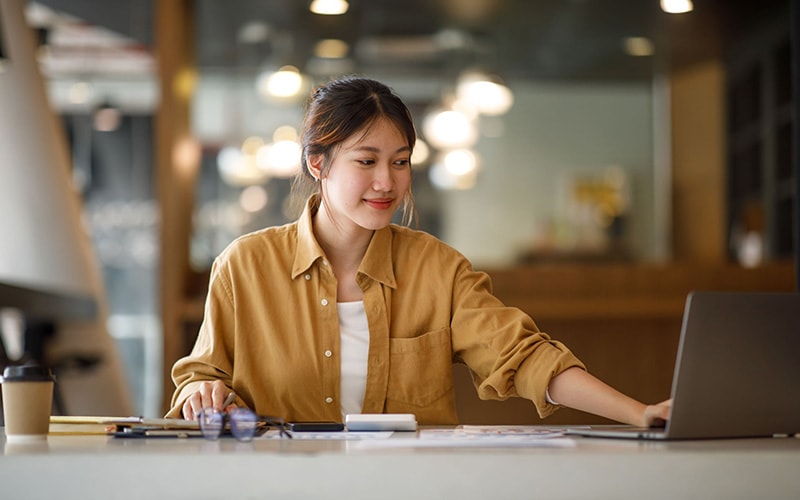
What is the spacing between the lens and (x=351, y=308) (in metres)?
2.05

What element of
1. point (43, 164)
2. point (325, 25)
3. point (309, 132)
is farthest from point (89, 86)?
point (309, 132)

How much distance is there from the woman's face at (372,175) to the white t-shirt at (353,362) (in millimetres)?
193

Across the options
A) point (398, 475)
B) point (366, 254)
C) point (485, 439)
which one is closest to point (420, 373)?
point (366, 254)

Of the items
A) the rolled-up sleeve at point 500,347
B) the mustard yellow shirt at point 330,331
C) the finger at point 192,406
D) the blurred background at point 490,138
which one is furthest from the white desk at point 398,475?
the blurred background at point 490,138

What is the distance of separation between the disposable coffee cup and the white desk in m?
0.26

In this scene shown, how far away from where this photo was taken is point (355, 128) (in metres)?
2.02

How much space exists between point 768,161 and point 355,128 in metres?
6.12

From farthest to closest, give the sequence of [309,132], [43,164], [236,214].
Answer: [236,214] < [43,164] < [309,132]

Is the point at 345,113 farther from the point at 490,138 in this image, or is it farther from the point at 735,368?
the point at 490,138

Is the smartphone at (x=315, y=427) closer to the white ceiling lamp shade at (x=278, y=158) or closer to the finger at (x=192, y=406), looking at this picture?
the finger at (x=192, y=406)

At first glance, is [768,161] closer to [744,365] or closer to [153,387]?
[153,387]

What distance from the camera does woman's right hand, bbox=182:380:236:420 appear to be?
1.69 m

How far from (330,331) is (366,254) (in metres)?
0.17

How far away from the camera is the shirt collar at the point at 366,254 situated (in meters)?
2.04
